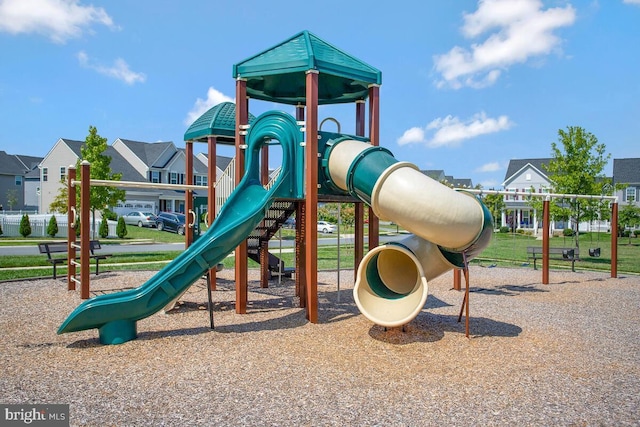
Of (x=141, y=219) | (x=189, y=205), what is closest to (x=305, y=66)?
(x=189, y=205)

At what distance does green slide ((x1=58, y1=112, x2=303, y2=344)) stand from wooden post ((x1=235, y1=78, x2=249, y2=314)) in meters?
0.18

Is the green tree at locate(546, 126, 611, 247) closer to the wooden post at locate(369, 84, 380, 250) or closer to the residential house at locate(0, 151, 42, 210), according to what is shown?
the wooden post at locate(369, 84, 380, 250)

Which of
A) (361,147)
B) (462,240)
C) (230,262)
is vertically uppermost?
(361,147)

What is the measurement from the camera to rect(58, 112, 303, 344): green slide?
744cm

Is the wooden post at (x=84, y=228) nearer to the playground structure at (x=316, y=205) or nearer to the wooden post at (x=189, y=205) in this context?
the playground structure at (x=316, y=205)

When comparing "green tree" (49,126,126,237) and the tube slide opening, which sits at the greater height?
"green tree" (49,126,126,237)

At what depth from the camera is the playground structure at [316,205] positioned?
702cm

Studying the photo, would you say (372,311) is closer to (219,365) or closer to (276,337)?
(276,337)

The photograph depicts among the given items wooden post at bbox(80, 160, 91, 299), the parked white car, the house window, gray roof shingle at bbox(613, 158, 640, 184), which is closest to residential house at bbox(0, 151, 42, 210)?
the house window

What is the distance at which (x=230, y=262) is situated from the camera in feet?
67.4

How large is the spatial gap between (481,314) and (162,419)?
6984mm

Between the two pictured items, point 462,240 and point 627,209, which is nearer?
point 462,240

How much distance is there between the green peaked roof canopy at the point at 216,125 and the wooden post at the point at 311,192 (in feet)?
13.5

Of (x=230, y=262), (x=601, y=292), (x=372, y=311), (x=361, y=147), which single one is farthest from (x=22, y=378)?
(x=230, y=262)
